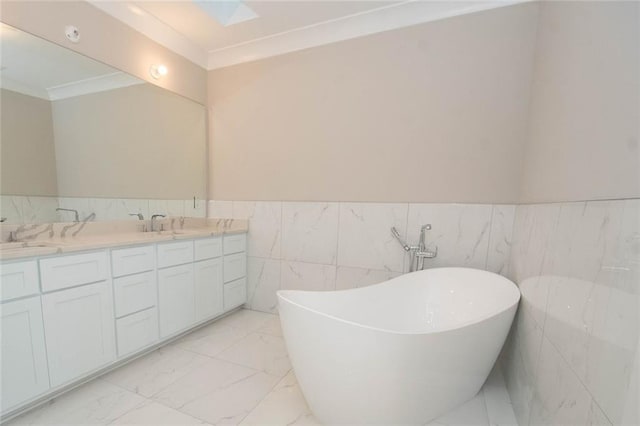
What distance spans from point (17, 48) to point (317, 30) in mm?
1857

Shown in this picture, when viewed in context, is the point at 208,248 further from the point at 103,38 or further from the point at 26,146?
the point at 103,38

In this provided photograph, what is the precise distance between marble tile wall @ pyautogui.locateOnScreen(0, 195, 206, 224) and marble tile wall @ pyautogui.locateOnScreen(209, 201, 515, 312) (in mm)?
400

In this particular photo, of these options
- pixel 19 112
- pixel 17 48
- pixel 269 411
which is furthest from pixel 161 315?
pixel 17 48

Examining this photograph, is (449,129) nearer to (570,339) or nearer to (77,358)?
(570,339)

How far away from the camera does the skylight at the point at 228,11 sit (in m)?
1.91

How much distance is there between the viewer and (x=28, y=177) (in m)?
1.50

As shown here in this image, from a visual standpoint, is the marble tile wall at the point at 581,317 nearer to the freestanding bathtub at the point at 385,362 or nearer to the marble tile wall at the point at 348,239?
the freestanding bathtub at the point at 385,362

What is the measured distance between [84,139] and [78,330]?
1239mm

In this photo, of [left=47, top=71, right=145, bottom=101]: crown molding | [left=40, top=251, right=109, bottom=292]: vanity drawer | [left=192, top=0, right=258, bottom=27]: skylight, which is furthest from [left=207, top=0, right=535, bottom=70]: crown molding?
[left=40, top=251, right=109, bottom=292]: vanity drawer

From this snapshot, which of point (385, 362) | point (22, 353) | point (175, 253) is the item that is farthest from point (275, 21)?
point (22, 353)

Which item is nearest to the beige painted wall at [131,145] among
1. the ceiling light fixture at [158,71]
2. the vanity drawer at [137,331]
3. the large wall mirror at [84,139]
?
the large wall mirror at [84,139]

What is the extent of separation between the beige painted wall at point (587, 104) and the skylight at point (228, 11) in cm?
191

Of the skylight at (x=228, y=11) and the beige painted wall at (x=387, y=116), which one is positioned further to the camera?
the skylight at (x=228, y=11)

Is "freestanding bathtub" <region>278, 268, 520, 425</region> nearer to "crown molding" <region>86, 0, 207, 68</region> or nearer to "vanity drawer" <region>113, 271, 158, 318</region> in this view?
"vanity drawer" <region>113, 271, 158, 318</region>
